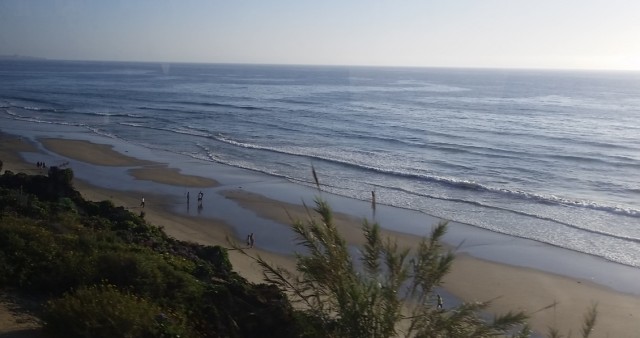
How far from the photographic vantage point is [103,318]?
7023 mm

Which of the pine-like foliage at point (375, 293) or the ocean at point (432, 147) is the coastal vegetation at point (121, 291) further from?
the ocean at point (432, 147)

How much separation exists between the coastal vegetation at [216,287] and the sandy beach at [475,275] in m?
1.32

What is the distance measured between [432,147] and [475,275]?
2258 cm

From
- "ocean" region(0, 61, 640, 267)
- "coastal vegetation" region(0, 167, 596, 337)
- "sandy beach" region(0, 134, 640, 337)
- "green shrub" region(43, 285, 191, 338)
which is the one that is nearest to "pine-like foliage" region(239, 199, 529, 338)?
"coastal vegetation" region(0, 167, 596, 337)

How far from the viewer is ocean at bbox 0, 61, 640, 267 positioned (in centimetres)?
2412

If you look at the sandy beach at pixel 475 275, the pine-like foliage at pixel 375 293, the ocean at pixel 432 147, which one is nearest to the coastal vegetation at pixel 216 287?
the pine-like foliage at pixel 375 293

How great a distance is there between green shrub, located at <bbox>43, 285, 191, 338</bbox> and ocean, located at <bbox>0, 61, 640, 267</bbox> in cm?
1606

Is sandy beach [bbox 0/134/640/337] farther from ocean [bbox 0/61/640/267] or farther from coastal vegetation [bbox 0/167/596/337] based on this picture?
ocean [bbox 0/61/640/267]

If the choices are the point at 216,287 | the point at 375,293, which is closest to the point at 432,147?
the point at 216,287

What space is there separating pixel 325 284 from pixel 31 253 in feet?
18.9

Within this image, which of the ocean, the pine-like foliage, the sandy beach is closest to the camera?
the pine-like foliage

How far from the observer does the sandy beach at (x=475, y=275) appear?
14.6m

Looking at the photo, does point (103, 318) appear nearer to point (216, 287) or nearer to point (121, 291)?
point (121, 291)

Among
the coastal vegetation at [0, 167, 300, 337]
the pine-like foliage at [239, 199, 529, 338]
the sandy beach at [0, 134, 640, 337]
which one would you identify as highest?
the pine-like foliage at [239, 199, 529, 338]
